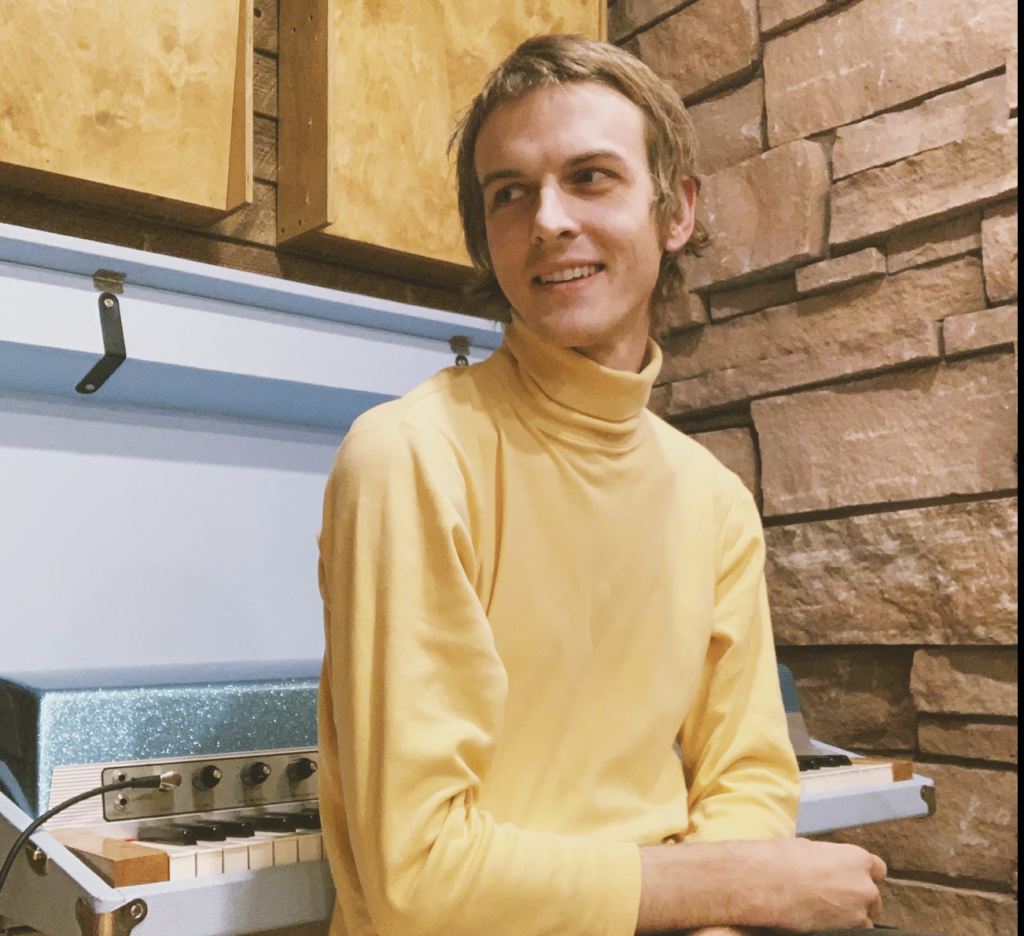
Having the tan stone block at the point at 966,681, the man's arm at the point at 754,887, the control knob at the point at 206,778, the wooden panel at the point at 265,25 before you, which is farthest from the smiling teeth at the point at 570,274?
the wooden panel at the point at 265,25

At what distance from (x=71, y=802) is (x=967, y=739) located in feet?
4.39

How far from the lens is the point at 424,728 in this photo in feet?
2.82

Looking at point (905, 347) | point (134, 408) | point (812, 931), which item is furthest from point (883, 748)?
point (134, 408)

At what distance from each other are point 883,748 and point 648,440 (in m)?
0.93

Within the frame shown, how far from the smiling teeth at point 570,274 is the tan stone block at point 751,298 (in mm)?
1009

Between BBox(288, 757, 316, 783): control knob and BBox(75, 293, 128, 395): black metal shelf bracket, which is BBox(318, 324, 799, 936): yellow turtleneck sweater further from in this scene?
BBox(75, 293, 128, 395): black metal shelf bracket

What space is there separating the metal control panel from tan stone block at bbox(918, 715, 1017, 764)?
1.04 meters

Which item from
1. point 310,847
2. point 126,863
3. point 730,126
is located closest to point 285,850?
point 310,847

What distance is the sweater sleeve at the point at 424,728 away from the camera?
83cm

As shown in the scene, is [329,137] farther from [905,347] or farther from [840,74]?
[905,347]

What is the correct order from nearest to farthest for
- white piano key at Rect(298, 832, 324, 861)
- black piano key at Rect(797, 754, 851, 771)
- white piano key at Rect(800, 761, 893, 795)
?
white piano key at Rect(298, 832, 324, 861) → white piano key at Rect(800, 761, 893, 795) → black piano key at Rect(797, 754, 851, 771)

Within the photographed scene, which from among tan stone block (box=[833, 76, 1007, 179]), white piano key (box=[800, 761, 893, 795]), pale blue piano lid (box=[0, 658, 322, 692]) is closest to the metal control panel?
pale blue piano lid (box=[0, 658, 322, 692])

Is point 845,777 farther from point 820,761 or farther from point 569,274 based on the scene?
point 569,274

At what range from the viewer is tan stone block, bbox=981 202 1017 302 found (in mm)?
1655
